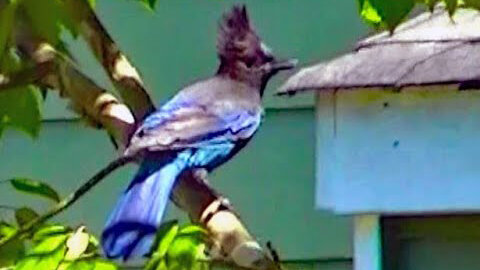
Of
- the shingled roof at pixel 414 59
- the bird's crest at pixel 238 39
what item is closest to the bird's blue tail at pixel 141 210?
the bird's crest at pixel 238 39

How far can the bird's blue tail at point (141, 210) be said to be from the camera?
2002 mm

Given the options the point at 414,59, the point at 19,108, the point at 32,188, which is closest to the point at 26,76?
the point at 19,108

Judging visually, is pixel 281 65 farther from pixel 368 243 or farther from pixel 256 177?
pixel 256 177

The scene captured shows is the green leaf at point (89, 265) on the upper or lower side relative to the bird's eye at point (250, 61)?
lower

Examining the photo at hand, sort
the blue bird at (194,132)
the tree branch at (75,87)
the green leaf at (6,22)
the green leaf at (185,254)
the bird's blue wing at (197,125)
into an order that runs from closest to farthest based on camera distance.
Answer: the green leaf at (185,254) < the green leaf at (6,22) < the blue bird at (194,132) < the tree branch at (75,87) < the bird's blue wing at (197,125)

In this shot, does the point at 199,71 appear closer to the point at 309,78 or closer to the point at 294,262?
the point at 294,262

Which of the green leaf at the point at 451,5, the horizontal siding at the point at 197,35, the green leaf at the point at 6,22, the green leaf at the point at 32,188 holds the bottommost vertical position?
the green leaf at the point at 32,188

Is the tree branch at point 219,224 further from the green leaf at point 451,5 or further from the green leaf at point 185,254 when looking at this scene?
the green leaf at point 451,5

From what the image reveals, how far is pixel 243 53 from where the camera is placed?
2586 millimetres

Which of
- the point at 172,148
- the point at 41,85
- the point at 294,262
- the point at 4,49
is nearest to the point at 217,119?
the point at 172,148

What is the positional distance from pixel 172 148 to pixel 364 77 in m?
0.76

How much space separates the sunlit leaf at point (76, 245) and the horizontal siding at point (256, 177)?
1.94m

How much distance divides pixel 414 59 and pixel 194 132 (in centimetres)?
63

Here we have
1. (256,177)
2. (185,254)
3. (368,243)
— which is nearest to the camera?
(185,254)
